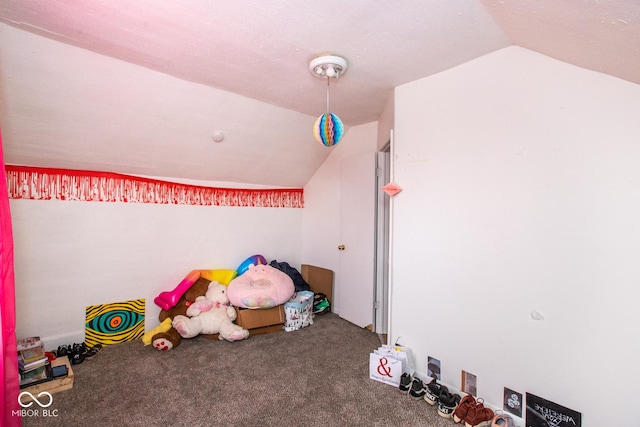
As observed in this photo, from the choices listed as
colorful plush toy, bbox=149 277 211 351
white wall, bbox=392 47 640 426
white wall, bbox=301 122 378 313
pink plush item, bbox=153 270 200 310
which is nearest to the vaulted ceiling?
white wall, bbox=392 47 640 426

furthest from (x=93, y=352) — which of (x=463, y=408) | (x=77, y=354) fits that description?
(x=463, y=408)

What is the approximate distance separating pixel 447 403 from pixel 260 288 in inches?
71.9

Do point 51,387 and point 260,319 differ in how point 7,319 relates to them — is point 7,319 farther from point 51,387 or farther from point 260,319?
point 260,319

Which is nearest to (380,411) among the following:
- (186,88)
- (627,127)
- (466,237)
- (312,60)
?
(466,237)

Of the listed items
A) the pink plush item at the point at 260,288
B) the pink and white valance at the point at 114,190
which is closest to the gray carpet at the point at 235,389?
the pink plush item at the point at 260,288

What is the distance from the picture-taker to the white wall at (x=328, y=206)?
3439mm

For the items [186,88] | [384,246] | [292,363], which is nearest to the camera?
[186,88]

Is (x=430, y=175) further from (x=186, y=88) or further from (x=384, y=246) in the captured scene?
(x=186, y=88)

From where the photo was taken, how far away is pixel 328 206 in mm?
3748

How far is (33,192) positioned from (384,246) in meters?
3.00

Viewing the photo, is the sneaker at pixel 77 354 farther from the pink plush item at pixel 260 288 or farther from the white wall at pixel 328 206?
the white wall at pixel 328 206

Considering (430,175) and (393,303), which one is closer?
(430,175)

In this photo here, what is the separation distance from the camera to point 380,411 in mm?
1870

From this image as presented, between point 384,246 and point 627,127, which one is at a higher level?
point 627,127
